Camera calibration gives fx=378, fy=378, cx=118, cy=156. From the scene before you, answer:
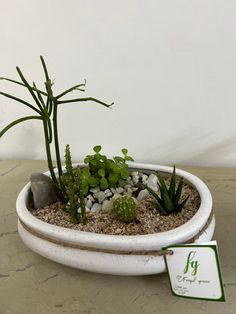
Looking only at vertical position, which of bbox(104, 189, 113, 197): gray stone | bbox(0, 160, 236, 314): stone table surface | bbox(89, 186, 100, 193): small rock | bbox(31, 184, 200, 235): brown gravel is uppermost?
bbox(89, 186, 100, 193): small rock

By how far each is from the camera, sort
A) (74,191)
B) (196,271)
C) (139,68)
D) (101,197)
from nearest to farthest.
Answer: (196,271), (74,191), (101,197), (139,68)

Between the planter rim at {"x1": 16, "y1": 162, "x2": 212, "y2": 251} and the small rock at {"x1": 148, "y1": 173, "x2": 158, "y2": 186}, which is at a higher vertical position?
the small rock at {"x1": 148, "y1": 173, "x2": 158, "y2": 186}

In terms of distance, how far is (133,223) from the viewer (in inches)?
27.1

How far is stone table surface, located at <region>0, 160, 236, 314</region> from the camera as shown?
23.3 inches

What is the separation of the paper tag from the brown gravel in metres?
0.08

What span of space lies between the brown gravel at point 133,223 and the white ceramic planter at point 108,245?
0.13 feet

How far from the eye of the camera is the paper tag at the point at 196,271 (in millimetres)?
555

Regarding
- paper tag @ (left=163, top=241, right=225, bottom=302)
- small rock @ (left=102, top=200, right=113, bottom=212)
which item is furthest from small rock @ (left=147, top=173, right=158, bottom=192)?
paper tag @ (left=163, top=241, right=225, bottom=302)

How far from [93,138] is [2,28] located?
0.37m

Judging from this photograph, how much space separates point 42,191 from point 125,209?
0.18 metres

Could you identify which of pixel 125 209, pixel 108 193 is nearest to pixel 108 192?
pixel 108 193

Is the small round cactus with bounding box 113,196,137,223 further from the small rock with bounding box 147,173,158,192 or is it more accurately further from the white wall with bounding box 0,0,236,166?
the white wall with bounding box 0,0,236,166

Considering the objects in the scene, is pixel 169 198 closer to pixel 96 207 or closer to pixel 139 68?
pixel 96 207

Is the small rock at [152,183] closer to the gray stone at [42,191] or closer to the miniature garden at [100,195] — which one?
the miniature garden at [100,195]
